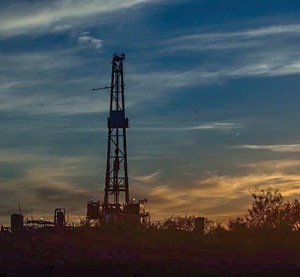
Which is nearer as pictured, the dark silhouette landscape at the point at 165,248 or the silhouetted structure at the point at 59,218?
the dark silhouette landscape at the point at 165,248

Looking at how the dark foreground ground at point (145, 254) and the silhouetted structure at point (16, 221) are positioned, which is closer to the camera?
the dark foreground ground at point (145, 254)

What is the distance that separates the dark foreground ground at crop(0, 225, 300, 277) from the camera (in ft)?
123

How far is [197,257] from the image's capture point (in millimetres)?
46312

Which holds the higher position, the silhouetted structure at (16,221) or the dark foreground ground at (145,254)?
the silhouetted structure at (16,221)

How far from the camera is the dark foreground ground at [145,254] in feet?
123

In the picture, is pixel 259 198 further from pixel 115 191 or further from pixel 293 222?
pixel 115 191

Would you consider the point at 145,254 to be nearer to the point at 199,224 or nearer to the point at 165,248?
the point at 165,248

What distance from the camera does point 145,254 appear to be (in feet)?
154

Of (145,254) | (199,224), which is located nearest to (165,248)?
(145,254)

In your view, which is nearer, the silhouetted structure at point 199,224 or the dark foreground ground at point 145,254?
the dark foreground ground at point 145,254

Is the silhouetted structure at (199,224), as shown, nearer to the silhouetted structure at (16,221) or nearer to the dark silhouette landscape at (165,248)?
the dark silhouette landscape at (165,248)

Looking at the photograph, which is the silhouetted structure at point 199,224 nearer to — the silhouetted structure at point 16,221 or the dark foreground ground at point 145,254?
the dark foreground ground at point 145,254

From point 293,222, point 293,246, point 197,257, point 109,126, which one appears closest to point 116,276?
point 197,257

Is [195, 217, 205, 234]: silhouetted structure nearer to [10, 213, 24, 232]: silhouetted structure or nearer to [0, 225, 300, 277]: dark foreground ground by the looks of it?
[0, 225, 300, 277]: dark foreground ground
